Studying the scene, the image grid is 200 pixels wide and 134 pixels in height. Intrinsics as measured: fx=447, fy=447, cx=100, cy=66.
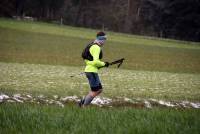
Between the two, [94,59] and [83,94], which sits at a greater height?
[94,59]

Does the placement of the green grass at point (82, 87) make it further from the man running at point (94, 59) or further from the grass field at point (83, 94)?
the man running at point (94, 59)

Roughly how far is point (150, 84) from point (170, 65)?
1622 cm

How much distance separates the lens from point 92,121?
8508 millimetres

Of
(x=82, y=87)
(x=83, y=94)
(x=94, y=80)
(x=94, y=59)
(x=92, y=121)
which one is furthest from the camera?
(x=82, y=87)

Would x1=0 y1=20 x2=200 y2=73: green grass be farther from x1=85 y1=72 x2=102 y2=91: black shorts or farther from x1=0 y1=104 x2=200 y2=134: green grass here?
x1=0 y1=104 x2=200 y2=134: green grass

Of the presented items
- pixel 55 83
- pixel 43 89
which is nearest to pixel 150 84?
pixel 55 83

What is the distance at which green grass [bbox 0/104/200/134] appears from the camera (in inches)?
312

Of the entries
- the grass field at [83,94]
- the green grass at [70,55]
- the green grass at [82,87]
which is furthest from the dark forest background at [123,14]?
the green grass at [82,87]

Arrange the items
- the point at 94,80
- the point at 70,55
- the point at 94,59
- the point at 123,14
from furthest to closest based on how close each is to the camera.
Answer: the point at 123,14, the point at 70,55, the point at 94,80, the point at 94,59

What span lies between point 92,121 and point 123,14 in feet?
306

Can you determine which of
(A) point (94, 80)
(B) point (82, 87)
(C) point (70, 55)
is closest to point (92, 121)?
(A) point (94, 80)

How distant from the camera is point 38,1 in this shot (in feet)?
340

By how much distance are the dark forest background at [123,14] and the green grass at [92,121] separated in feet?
241

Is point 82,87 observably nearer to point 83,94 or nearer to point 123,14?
point 83,94
